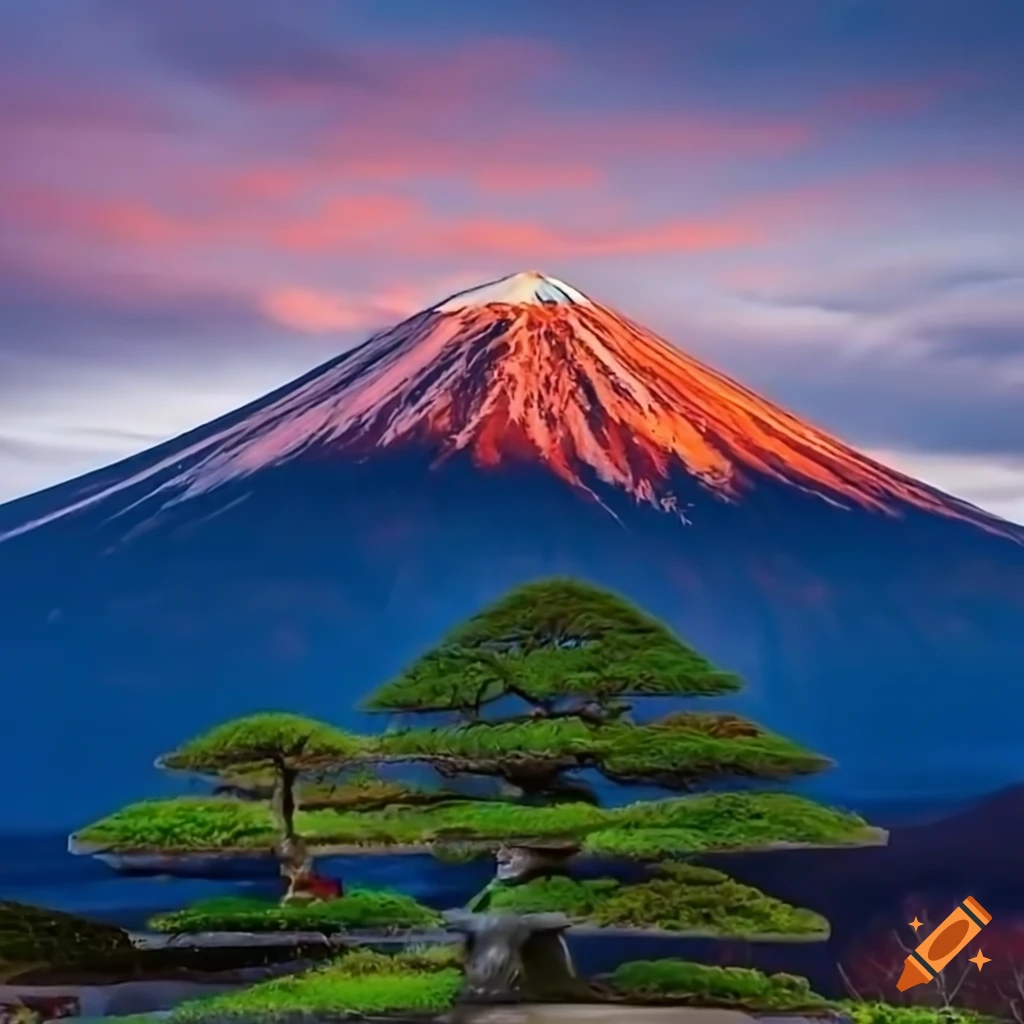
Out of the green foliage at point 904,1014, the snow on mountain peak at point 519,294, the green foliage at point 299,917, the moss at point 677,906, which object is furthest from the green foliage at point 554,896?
the snow on mountain peak at point 519,294

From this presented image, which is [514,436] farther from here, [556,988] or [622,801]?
Result: [556,988]

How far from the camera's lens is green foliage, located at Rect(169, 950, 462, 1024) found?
248cm

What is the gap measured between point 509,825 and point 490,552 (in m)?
0.46

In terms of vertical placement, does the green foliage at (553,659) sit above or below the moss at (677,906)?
above

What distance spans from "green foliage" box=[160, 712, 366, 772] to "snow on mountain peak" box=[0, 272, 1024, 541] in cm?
45

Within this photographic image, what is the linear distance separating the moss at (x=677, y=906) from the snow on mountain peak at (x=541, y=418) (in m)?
0.67

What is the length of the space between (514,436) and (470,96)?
24.3 inches

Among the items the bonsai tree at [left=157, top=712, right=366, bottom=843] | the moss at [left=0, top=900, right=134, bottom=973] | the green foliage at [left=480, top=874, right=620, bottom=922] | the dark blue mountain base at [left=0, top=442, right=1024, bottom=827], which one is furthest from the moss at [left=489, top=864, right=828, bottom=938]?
the moss at [left=0, top=900, right=134, bottom=973]

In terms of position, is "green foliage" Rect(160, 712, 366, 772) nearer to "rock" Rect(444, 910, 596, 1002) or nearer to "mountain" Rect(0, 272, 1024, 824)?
"mountain" Rect(0, 272, 1024, 824)

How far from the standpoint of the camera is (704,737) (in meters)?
2.58

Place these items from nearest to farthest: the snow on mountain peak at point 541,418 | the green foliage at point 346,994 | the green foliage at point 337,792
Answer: the green foliage at point 346,994
the green foliage at point 337,792
the snow on mountain peak at point 541,418

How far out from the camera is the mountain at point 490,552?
2.62 meters

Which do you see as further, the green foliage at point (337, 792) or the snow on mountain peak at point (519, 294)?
the snow on mountain peak at point (519, 294)

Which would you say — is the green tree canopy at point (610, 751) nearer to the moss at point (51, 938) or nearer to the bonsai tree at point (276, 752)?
the bonsai tree at point (276, 752)
